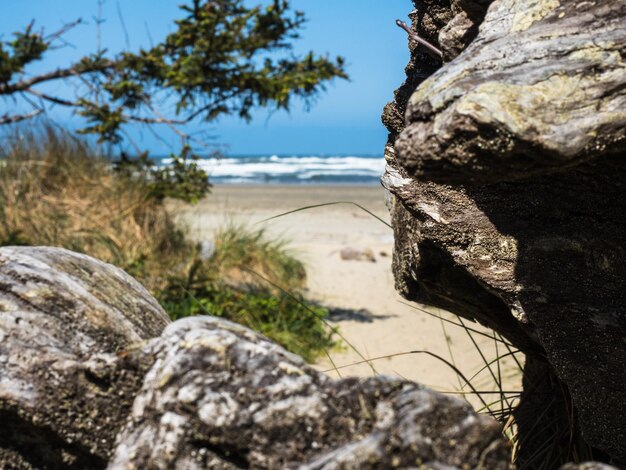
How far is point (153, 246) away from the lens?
7.21 metres

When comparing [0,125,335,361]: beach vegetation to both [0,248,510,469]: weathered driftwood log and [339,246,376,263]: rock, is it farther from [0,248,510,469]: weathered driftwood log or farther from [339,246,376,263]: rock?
[0,248,510,469]: weathered driftwood log

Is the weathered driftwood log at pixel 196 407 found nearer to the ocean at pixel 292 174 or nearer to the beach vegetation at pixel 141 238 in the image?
the beach vegetation at pixel 141 238

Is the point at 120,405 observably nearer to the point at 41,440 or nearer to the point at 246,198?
the point at 41,440

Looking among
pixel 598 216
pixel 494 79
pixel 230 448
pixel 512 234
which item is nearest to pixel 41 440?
pixel 230 448

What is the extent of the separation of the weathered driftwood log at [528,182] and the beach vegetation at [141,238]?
11.6ft

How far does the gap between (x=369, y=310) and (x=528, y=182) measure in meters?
5.69

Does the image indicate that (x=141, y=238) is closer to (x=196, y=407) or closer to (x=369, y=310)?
(x=369, y=310)

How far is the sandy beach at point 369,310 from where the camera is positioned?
17.6 feet

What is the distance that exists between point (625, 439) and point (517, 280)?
52 centimetres

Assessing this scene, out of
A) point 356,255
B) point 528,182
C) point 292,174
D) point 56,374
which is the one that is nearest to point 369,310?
point 356,255

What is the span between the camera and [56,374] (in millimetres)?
1576

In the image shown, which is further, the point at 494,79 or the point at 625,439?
the point at 625,439

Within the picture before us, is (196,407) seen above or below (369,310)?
above

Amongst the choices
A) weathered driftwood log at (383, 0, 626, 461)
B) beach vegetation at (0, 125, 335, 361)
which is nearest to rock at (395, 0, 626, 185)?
weathered driftwood log at (383, 0, 626, 461)
